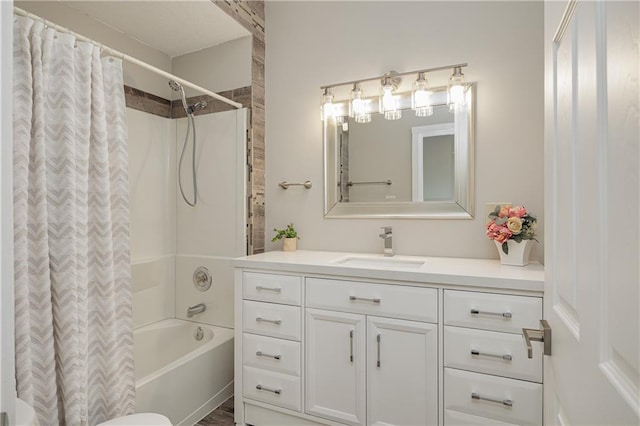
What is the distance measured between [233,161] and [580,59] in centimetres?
215

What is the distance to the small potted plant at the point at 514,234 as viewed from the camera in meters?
1.66

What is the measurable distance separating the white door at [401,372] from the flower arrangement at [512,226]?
22.1 inches

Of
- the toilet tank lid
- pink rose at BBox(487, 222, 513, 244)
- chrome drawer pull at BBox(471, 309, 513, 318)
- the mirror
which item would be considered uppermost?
the mirror

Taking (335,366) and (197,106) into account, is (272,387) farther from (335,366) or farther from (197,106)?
(197,106)

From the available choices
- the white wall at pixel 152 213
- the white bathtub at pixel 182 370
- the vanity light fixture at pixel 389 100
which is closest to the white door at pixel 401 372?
the white bathtub at pixel 182 370

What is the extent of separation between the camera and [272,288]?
1865mm

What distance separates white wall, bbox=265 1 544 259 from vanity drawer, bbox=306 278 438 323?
58 cm

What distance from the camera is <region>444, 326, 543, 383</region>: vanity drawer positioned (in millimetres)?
1373

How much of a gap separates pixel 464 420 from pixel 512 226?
0.89m

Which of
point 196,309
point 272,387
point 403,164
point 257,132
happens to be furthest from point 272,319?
point 257,132

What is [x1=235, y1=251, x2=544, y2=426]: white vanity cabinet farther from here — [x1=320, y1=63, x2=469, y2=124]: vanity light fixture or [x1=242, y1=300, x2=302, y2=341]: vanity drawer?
[x1=320, y1=63, x2=469, y2=124]: vanity light fixture

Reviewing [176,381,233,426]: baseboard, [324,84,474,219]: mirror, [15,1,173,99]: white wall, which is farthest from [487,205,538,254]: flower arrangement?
[15,1,173,99]: white wall

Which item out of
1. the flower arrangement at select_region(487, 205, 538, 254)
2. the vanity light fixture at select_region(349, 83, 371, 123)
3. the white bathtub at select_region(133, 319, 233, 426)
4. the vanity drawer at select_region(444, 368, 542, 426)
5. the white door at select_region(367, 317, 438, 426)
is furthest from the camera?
the vanity light fixture at select_region(349, 83, 371, 123)

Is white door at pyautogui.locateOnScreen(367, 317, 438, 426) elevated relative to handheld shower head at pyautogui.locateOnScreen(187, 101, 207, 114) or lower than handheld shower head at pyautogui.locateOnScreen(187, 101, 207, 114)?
lower
